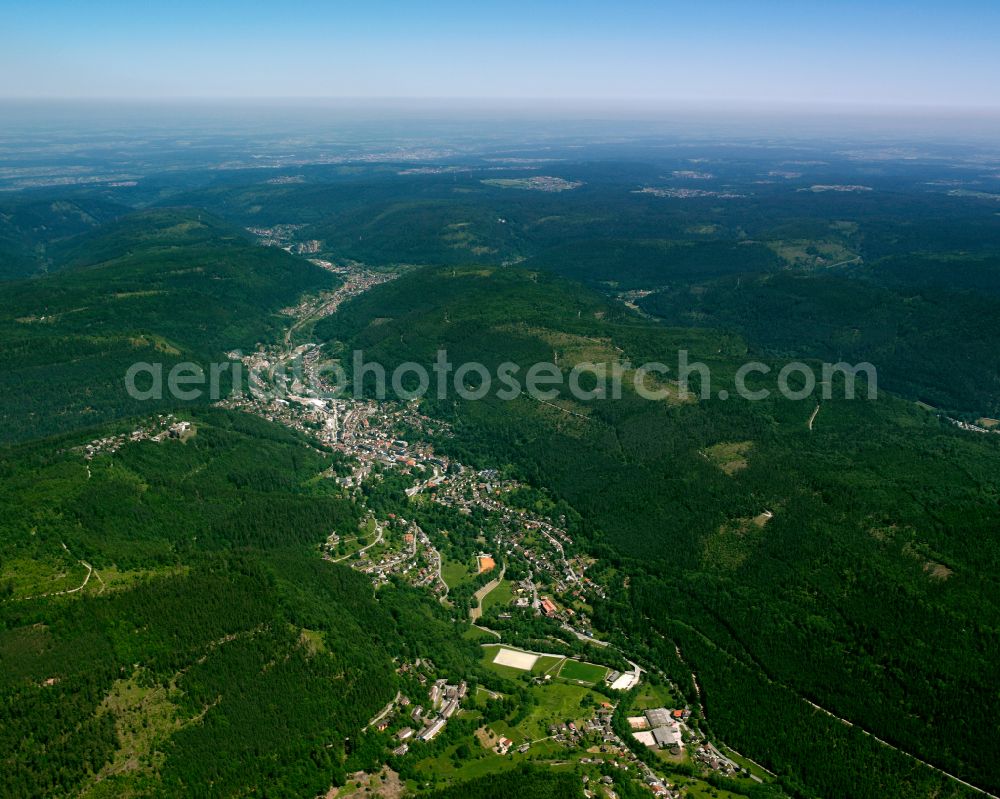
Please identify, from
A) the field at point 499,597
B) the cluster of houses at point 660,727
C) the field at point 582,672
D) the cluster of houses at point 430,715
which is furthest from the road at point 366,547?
the cluster of houses at point 660,727

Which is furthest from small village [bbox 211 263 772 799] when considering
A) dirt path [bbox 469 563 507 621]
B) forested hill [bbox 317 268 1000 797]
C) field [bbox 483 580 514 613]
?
forested hill [bbox 317 268 1000 797]

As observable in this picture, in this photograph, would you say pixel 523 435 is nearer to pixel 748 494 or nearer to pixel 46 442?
pixel 748 494

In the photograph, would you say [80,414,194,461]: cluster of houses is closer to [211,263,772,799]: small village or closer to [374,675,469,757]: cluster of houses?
[211,263,772,799]: small village

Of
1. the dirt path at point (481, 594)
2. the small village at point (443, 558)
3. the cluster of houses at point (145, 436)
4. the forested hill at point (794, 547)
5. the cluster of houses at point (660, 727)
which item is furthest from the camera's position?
the cluster of houses at point (145, 436)

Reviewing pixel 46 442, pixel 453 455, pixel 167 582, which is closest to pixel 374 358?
pixel 453 455

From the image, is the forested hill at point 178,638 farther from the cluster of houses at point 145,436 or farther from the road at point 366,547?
the road at point 366,547

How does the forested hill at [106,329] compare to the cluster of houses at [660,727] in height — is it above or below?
above

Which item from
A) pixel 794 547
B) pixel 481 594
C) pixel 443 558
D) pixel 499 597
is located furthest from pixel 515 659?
pixel 794 547

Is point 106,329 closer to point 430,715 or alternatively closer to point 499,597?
point 499,597
